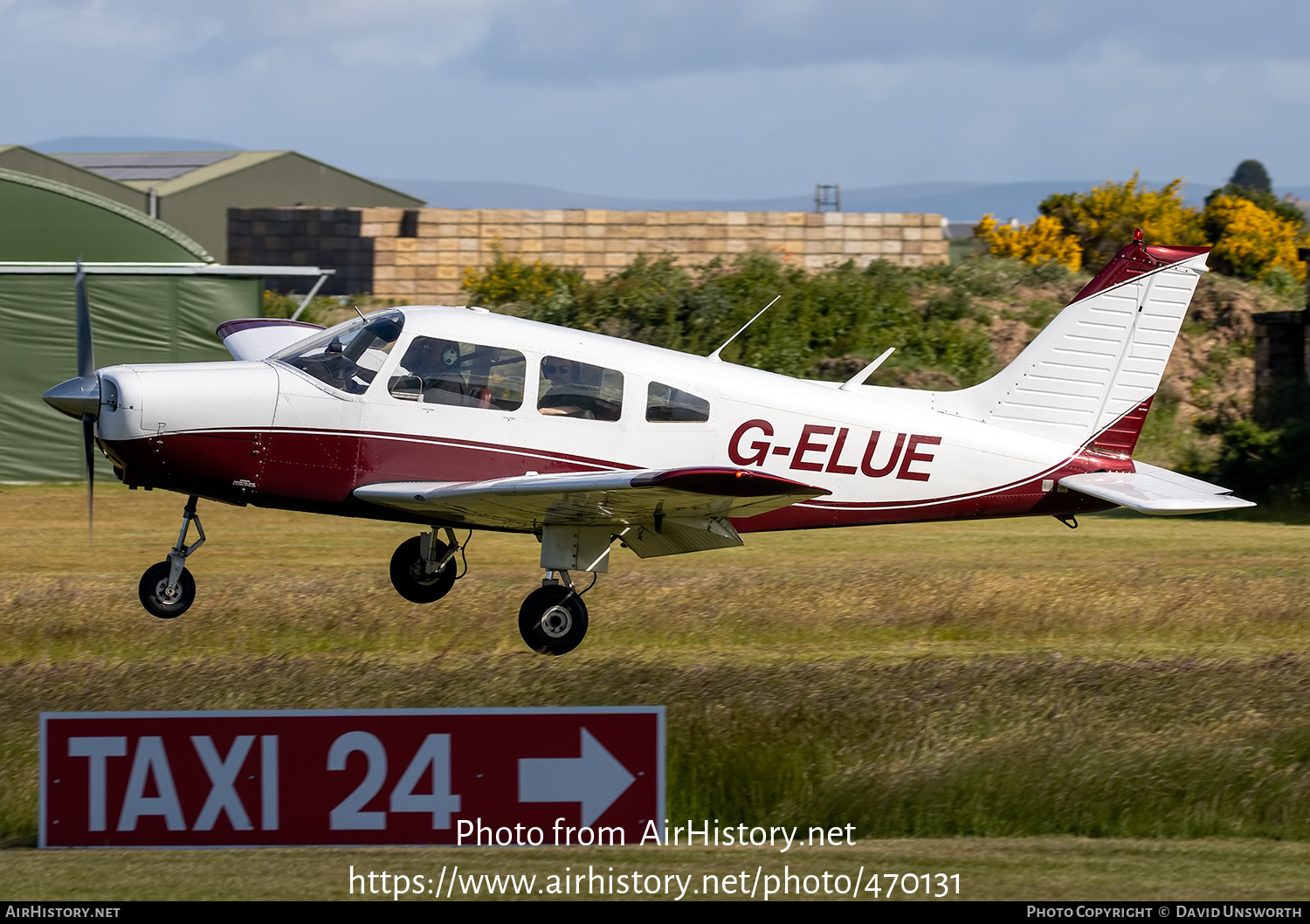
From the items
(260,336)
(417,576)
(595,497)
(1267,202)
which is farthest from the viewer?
(1267,202)

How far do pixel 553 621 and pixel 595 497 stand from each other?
166 centimetres

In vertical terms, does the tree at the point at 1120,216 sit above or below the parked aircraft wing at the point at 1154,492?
above

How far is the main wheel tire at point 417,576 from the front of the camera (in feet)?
43.1

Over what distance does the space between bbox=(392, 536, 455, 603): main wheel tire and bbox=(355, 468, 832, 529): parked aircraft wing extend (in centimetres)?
117

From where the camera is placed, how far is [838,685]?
10906mm

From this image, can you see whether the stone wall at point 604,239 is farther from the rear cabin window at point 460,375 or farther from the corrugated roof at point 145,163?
the corrugated roof at point 145,163

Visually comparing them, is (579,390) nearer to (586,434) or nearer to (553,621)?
(586,434)

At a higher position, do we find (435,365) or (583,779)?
(435,365)

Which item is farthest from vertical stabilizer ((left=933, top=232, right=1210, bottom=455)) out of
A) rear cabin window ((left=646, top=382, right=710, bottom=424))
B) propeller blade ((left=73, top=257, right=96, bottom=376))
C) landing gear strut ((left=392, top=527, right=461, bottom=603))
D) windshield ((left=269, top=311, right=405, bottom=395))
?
propeller blade ((left=73, top=257, right=96, bottom=376))

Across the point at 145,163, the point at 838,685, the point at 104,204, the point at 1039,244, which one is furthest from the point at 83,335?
the point at 145,163

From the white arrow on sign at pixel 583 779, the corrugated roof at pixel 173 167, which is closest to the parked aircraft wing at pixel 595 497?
the white arrow on sign at pixel 583 779

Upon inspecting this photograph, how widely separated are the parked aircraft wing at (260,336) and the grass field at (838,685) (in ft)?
7.48

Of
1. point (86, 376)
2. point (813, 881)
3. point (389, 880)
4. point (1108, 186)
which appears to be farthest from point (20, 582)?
point (1108, 186)

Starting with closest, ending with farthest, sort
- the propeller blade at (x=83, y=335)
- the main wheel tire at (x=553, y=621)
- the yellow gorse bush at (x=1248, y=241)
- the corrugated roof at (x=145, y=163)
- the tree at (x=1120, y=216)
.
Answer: the main wheel tire at (x=553, y=621)
the propeller blade at (x=83, y=335)
the yellow gorse bush at (x=1248, y=241)
the tree at (x=1120, y=216)
the corrugated roof at (x=145, y=163)
